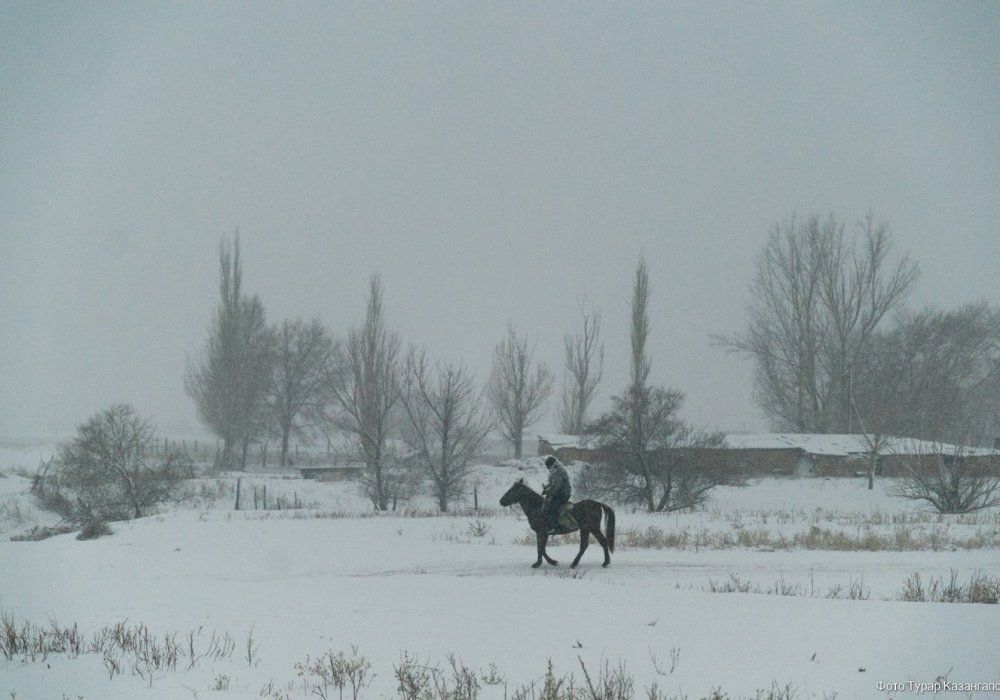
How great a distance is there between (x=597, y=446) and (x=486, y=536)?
12.8m

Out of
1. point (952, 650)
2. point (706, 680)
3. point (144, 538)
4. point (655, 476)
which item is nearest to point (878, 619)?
point (952, 650)

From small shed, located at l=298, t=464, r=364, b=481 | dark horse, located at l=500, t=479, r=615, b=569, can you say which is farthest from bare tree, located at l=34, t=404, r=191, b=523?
dark horse, located at l=500, t=479, r=615, b=569

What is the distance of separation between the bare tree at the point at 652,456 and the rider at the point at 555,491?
53.3ft

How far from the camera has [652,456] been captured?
94.7 ft

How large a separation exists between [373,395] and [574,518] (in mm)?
25433

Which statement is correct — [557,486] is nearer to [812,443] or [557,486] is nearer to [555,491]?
[555,491]

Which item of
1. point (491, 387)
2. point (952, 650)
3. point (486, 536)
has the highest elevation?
point (491, 387)

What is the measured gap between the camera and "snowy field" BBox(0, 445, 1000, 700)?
5980 millimetres

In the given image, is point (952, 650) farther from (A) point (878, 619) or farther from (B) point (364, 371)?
(B) point (364, 371)

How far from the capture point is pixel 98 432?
27.3 meters

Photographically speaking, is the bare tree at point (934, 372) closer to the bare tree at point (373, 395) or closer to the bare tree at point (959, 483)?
the bare tree at point (959, 483)

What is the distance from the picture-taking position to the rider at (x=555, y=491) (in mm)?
12148

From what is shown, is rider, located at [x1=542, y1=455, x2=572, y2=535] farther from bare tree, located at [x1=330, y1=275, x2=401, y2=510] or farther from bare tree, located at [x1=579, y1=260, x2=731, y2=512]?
bare tree, located at [x1=330, y1=275, x2=401, y2=510]

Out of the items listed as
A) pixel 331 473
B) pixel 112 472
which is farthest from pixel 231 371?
pixel 112 472
